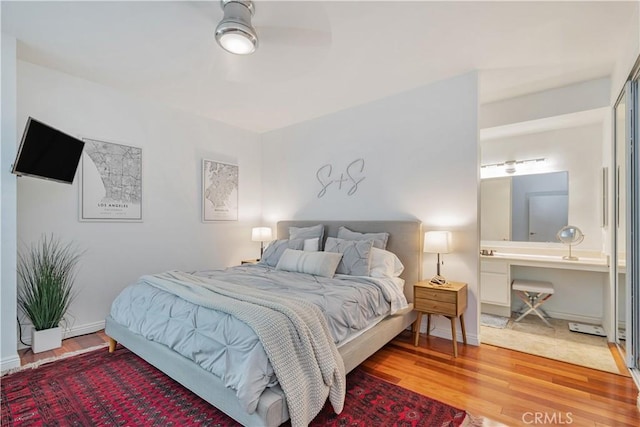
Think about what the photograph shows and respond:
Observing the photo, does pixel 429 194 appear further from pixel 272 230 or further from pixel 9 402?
pixel 9 402

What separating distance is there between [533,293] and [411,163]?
2274mm

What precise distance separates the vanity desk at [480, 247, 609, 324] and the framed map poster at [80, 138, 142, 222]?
174 inches

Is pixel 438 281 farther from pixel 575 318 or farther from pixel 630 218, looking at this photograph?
pixel 575 318

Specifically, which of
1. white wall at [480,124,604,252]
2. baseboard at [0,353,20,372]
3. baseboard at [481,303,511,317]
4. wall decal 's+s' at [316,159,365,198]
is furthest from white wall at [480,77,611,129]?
baseboard at [0,353,20,372]

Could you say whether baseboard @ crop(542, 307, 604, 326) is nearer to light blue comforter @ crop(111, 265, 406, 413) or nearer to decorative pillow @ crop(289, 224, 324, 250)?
light blue comforter @ crop(111, 265, 406, 413)

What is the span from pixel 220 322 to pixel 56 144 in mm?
2318

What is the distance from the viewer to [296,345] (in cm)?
180

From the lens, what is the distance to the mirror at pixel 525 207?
13.0 feet

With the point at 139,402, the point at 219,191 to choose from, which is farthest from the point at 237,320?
the point at 219,191

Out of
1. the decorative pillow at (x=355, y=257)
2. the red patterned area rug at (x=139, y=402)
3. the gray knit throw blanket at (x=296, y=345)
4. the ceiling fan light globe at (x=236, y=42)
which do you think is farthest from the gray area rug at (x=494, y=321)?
the ceiling fan light globe at (x=236, y=42)

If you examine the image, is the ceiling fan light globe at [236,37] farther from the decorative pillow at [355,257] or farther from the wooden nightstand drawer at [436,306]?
the wooden nightstand drawer at [436,306]

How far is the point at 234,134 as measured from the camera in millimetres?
4914

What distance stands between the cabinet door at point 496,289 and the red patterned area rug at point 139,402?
2.34 m

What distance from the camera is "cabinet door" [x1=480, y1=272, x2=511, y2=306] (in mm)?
3869
